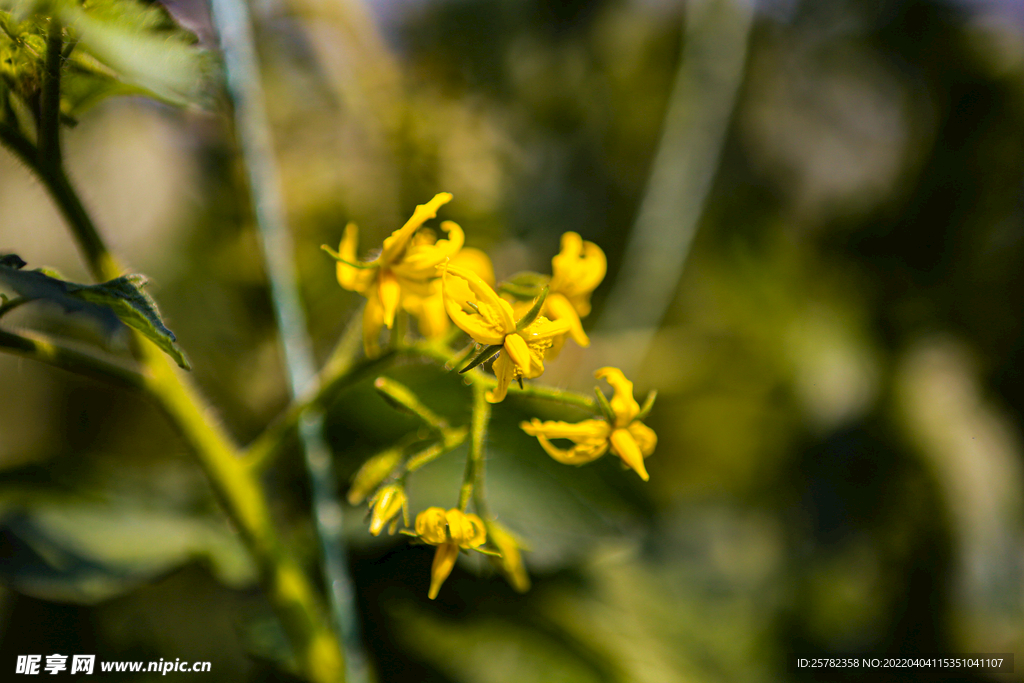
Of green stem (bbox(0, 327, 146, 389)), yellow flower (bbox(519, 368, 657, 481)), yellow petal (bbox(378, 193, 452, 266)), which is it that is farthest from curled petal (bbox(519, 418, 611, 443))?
green stem (bbox(0, 327, 146, 389))

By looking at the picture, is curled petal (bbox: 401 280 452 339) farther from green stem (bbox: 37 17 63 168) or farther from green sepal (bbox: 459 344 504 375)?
green stem (bbox: 37 17 63 168)

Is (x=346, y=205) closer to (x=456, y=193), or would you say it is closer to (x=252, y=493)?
(x=456, y=193)

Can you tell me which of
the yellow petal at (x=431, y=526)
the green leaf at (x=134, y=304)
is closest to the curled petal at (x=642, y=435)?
the yellow petal at (x=431, y=526)

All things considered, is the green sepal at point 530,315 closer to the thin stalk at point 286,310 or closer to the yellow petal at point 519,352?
the yellow petal at point 519,352

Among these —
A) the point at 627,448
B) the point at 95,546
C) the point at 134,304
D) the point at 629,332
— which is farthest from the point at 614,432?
the point at 629,332

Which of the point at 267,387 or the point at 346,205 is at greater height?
the point at 346,205

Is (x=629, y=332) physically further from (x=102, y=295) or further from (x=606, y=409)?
(x=102, y=295)

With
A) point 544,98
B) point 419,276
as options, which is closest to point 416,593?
point 419,276
